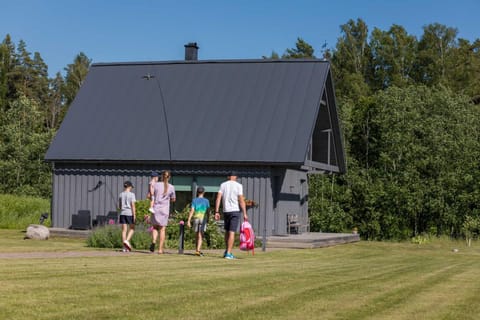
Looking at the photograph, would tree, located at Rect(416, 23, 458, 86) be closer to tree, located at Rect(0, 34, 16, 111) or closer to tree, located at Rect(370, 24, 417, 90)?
tree, located at Rect(370, 24, 417, 90)

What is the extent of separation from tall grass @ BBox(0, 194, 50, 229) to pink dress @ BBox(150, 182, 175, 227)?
15.0 metres

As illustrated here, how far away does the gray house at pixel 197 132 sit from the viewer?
92.9 ft

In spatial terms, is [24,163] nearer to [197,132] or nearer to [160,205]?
[197,132]

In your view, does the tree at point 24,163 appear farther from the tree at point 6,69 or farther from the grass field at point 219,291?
the grass field at point 219,291

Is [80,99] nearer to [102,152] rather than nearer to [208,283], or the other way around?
[102,152]

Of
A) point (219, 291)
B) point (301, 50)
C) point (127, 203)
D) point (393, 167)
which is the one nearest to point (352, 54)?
point (301, 50)

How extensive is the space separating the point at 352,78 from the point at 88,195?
121 feet

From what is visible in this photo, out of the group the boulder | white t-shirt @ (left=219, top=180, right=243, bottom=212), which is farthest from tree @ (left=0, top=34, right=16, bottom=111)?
white t-shirt @ (left=219, top=180, right=243, bottom=212)

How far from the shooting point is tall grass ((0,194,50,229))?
108 ft

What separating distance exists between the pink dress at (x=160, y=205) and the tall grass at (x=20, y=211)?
592 inches

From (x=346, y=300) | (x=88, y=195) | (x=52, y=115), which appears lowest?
(x=346, y=300)

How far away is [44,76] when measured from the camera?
85.5 metres

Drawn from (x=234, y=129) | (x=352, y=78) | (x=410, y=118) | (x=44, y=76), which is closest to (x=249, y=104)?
(x=234, y=129)

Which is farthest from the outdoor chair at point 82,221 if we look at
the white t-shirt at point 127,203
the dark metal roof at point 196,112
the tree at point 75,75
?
the tree at point 75,75
